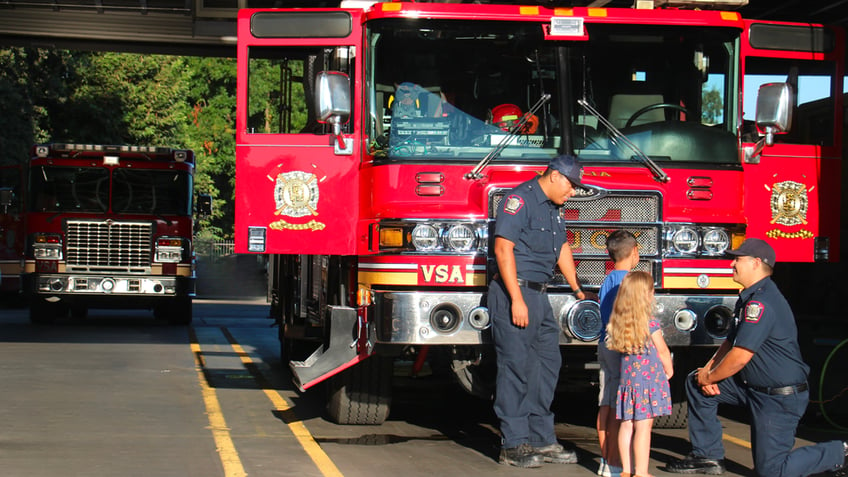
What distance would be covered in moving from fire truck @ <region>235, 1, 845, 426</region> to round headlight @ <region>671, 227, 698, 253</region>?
0.01 meters

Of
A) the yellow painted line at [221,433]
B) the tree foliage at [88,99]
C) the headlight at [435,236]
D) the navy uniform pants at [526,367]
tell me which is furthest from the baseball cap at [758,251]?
the tree foliage at [88,99]

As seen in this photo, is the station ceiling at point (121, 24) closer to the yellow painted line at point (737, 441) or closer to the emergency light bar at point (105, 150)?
the emergency light bar at point (105, 150)

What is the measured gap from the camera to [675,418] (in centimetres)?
970

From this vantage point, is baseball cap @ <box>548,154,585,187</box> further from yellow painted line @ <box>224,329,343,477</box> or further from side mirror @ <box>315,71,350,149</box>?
yellow painted line @ <box>224,329,343,477</box>

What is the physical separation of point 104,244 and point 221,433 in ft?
42.6

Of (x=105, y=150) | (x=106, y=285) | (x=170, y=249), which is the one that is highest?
(x=105, y=150)

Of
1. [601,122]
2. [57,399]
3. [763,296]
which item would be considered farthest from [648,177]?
[57,399]

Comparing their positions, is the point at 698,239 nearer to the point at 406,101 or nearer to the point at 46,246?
the point at 406,101

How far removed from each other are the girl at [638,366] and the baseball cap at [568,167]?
37.7 inches

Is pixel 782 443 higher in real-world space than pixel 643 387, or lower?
lower

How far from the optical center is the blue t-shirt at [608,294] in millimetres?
7590

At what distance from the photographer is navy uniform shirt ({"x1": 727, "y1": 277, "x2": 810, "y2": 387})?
7.18m

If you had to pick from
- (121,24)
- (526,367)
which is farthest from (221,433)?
(121,24)

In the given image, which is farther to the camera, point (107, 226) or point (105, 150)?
point (105, 150)
